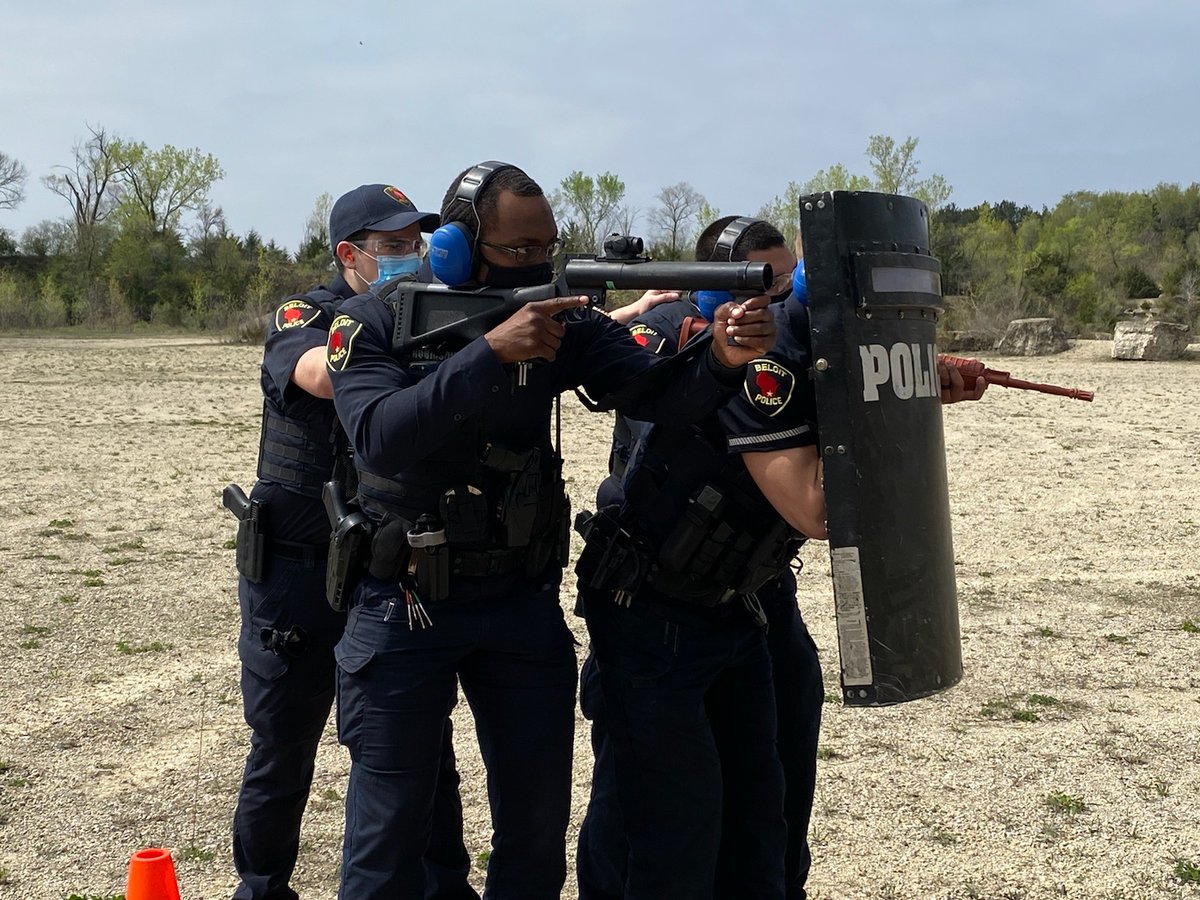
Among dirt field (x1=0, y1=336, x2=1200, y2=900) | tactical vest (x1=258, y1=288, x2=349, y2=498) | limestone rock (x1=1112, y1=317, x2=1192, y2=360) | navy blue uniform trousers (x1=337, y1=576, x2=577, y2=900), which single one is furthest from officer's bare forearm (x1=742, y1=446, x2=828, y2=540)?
limestone rock (x1=1112, y1=317, x2=1192, y2=360)

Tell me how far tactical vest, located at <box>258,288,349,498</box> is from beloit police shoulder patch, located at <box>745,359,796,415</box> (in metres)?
1.38

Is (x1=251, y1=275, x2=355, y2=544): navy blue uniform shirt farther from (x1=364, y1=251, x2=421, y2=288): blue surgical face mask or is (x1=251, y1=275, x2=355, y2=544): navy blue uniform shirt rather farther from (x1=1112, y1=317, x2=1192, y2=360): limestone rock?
(x1=1112, y1=317, x2=1192, y2=360): limestone rock

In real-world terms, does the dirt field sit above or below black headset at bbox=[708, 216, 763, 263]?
below

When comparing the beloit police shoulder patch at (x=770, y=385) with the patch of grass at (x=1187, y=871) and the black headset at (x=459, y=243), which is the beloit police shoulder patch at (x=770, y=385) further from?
the patch of grass at (x=1187, y=871)

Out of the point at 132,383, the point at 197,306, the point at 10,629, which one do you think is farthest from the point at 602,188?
the point at 10,629

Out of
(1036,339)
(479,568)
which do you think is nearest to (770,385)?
(479,568)

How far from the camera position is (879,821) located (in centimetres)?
428

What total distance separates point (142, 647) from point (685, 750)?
4.36 meters

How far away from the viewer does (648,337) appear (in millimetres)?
3514

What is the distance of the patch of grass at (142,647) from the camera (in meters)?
6.34

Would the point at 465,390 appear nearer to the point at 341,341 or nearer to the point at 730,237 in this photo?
the point at 341,341

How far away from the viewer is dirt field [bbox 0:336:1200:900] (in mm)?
4012

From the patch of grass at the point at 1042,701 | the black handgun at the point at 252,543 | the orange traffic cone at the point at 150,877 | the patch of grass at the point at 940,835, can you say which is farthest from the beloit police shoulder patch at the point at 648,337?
the patch of grass at the point at 1042,701

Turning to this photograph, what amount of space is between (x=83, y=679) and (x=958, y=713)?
413cm
